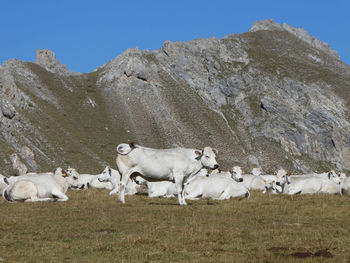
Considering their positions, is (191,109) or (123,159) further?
(191,109)

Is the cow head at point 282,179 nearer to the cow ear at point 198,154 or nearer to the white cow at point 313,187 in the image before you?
the white cow at point 313,187

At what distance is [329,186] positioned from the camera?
2741cm

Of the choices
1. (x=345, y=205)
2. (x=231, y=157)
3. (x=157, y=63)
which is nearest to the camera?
(x=345, y=205)

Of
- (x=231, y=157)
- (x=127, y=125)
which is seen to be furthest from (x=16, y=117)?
(x=231, y=157)

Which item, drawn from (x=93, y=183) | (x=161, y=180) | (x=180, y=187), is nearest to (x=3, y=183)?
(x=93, y=183)

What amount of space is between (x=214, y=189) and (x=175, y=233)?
10966 mm

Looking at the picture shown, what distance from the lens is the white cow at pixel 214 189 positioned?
24578mm

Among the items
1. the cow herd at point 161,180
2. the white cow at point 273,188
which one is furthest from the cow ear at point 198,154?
the white cow at point 273,188

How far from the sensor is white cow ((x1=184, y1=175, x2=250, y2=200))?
2458 centimetres

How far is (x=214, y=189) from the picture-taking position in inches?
968

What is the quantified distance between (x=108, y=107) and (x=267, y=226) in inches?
6501

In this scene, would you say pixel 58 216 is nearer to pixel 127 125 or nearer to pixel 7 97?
pixel 7 97

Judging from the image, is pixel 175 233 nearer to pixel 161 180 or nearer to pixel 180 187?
pixel 180 187

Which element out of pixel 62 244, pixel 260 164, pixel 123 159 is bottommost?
pixel 62 244
